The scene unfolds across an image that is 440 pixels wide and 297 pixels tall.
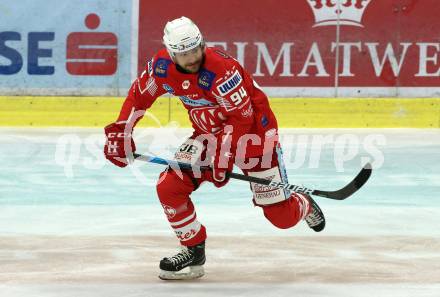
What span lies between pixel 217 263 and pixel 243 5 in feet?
19.9

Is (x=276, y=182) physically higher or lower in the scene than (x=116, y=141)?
lower

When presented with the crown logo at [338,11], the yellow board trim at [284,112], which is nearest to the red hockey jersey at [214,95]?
the yellow board trim at [284,112]

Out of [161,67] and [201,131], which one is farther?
[201,131]

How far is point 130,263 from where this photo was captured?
5434mm

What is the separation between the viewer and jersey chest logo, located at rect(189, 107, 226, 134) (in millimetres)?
5273

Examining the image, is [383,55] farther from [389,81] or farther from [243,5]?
[243,5]

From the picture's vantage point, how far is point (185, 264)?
5238 mm

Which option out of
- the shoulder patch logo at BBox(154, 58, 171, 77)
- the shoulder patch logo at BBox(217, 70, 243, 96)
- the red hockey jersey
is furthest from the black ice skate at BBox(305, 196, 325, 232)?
the shoulder patch logo at BBox(154, 58, 171, 77)

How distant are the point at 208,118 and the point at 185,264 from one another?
672 millimetres

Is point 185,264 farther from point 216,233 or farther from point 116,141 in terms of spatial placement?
point 216,233

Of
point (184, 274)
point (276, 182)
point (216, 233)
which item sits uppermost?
point (276, 182)

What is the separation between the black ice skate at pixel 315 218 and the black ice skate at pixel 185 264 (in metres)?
0.73

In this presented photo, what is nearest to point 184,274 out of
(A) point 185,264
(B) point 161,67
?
(A) point 185,264

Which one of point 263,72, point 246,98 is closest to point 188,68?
point 246,98
